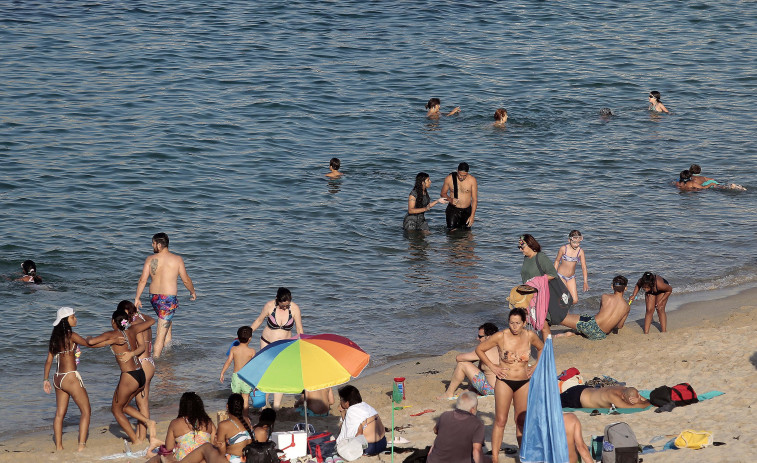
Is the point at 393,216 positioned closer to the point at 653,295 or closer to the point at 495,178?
the point at 495,178

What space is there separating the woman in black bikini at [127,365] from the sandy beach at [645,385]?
0.39 m

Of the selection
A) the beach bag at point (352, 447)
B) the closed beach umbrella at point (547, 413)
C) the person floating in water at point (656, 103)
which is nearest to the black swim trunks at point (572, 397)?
the closed beach umbrella at point (547, 413)

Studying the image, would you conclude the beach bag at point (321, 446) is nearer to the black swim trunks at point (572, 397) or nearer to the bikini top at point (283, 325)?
the bikini top at point (283, 325)

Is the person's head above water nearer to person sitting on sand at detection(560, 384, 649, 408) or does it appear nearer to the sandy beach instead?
the sandy beach

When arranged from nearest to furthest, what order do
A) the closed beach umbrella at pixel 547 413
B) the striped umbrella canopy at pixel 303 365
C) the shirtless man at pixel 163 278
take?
1. the closed beach umbrella at pixel 547 413
2. the striped umbrella canopy at pixel 303 365
3. the shirtless man at pixel 163 278

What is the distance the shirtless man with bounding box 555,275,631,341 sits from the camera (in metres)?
13.1

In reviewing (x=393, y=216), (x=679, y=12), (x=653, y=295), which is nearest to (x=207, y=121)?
(x=393, y=216)

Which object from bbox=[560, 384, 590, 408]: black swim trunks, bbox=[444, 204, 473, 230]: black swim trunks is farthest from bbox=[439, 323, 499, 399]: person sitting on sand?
bbox=[444, 204, 473, 230]: black swim trunks

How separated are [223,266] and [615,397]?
798 cm

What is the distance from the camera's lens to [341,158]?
22.0 metres

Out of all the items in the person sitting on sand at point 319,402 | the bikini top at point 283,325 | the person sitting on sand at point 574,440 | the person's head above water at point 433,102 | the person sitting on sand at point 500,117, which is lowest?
the person sitting on sand at point 319,402

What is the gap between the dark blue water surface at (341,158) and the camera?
49.2 ft

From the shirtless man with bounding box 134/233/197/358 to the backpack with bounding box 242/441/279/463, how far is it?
408 centimetres

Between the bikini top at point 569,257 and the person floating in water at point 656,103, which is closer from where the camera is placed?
the bikini top at point 569,257
